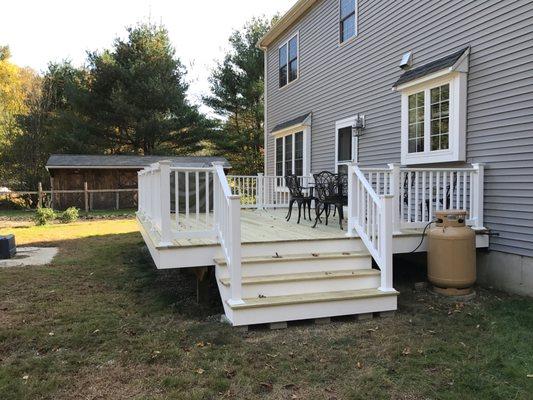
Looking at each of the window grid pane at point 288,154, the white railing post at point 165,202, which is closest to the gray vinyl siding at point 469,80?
the window grid pane at point 288,154

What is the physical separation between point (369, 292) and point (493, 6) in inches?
152

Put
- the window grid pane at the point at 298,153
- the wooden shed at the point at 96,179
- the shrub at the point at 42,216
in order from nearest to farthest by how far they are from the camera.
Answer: the window grid pane at the point at 298,153 < the shrub at the point at 42,216 < the wooden shed at the point at 96,179

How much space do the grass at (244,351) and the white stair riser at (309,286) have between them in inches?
13.7

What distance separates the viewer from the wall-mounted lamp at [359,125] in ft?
25.8

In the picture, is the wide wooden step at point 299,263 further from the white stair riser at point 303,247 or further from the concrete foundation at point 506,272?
the concrete foundation at point 506,272

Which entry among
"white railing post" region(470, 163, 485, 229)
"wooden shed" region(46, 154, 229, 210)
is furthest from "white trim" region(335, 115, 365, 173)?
"wooden shed" region(46, 154, 229, 210)

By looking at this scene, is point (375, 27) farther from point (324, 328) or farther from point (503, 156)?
point (324, 328)

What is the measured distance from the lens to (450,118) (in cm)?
573

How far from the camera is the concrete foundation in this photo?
480 centimetres

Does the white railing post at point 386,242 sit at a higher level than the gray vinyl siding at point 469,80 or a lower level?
lower

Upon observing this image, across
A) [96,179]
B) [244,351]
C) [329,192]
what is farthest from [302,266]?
[96,179]

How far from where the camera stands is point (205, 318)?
167 inches

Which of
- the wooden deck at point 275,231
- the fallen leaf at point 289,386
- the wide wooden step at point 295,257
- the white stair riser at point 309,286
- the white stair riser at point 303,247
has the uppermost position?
the wooden deck at point 275,231

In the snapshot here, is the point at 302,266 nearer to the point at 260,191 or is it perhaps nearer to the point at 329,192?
the point at 329,192
